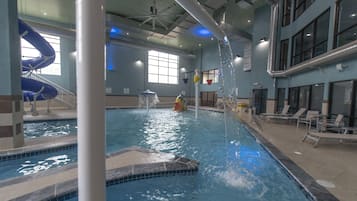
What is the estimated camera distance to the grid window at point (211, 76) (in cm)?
1691

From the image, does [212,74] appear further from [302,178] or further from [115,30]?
[302,178]

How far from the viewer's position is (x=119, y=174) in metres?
2.77

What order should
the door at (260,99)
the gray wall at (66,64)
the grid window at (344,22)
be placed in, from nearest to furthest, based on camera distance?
the grid window at (344,22) < the door at (260,99) < the gray wall at (66,64)

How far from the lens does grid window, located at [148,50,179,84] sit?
682 inches

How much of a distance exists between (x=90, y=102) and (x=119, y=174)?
2166 millimetres

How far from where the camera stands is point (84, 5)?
89cm

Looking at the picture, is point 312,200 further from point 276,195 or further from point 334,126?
point 334,126

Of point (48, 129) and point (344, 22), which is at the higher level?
point (344, 22)

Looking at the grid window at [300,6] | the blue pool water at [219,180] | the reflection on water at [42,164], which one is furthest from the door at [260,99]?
the reflection on water at [42,164]

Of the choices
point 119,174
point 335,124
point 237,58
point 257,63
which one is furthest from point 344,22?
point 119,174

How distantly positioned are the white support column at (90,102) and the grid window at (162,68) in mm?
16463

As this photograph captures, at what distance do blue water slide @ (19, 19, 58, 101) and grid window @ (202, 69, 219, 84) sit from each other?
40.5 feet

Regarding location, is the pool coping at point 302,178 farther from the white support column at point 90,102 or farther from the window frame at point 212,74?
the window frame at point 212,74

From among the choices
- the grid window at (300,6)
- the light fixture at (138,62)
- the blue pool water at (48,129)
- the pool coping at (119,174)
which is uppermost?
the grid window at (300,6)
